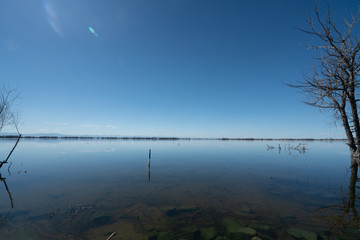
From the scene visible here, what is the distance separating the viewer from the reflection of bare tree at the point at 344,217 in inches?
246

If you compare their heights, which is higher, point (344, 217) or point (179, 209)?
point (344, 217)

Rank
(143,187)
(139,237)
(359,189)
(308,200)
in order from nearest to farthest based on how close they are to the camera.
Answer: (139,237) → (308,200) → (359,189) → (143,187)

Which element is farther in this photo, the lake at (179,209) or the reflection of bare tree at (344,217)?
the lake at (179,209)

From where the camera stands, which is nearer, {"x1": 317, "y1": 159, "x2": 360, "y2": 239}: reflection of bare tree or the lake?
{"x1": 317, "y1": 159, "x2": 360, "y2": 239}: reflection of bare tree

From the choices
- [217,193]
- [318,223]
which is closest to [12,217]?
[217,193]

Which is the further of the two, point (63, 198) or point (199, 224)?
point (63, 198)

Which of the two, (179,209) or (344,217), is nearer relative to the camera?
(344,217)

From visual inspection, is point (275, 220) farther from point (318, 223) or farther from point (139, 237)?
point (139, 237)

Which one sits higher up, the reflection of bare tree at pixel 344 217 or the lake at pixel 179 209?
the reflection of bare tree at pixel 344 217

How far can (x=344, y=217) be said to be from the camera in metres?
7.51

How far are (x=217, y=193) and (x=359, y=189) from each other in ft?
36.0

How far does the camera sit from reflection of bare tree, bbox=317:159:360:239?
6.25m

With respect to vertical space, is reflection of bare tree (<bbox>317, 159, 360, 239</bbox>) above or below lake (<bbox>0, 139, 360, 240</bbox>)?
above

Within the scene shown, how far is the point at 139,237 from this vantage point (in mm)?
6340
